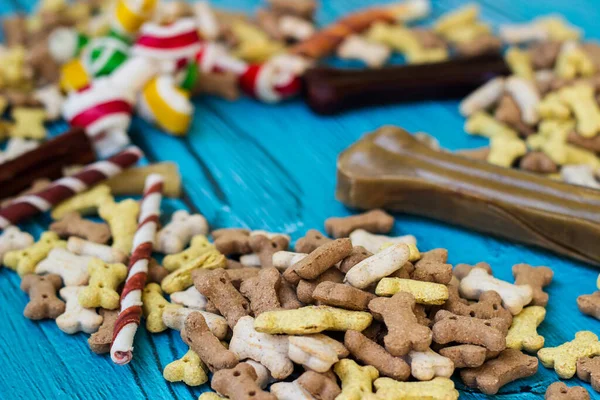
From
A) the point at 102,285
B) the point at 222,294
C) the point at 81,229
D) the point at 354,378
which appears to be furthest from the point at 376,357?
the point at 81,229

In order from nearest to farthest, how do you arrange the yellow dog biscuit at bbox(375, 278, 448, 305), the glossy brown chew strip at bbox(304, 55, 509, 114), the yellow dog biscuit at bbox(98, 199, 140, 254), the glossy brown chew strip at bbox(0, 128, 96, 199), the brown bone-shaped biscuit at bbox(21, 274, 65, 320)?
the yellow dog biscuit at bbox(375, 278, 448, 305) < the brown bone-shaped biscuit at bbox(21, 274, 65, 320) < the yellow dog biscuit at bbox(98, 199, 140, 254) < the glossy brown chew strip at bbox(0, 128, 96, 199) < the glossy brown chew strip at bbox(304, 55, 509, 114)

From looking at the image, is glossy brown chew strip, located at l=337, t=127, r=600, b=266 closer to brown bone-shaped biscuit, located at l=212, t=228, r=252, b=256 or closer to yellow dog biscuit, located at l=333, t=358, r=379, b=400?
brown bone-shaped biscuit, located at l=212, t=228, r=252, b=256

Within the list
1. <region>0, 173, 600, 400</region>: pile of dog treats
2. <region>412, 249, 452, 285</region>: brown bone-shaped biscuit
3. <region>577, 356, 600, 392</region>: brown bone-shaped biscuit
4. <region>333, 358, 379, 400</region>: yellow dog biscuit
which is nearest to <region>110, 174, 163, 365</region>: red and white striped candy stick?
<region>0, 173, 600, 400</region>: pile of dog treats

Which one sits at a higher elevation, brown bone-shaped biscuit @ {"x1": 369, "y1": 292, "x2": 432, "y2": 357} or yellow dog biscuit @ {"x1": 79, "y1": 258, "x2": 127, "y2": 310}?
brown bone-shaped biscuit @ {"x1": 369, "y1": 292, "x2": 432, "y2": 357}

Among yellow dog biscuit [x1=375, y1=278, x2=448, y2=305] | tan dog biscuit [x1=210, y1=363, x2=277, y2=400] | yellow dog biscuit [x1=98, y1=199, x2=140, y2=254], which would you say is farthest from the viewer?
yellow dog biscuit [x1=98, y1=199, x2=140, y2=254]

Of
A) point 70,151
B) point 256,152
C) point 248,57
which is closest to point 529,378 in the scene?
point 256,152

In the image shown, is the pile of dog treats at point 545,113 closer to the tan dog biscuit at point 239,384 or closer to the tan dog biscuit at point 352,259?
the tan dog biscuit at point 352,259

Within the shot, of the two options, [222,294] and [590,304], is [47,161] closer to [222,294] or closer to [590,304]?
[222,294]
